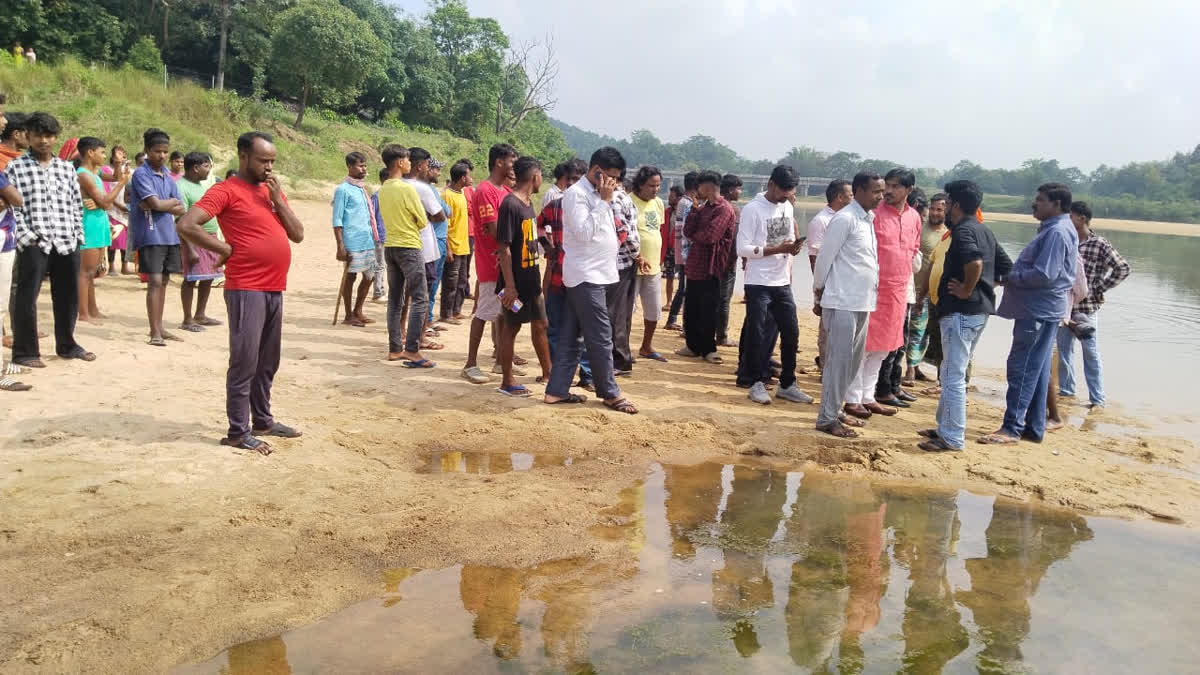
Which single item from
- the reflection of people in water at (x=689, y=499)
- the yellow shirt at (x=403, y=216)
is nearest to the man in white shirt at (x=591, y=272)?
the reflection of people in water at (x=689, y=499)

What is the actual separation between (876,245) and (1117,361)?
285 inches

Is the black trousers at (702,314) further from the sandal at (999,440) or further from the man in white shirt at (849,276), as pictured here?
the sandal at (999,440)

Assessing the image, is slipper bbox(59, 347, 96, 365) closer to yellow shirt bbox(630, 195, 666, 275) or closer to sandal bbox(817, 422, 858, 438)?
yellow shirt bbox(630, 195, 666, 275)

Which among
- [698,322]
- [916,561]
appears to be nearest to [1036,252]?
[916,561]

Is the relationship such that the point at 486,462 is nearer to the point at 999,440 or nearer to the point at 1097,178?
the point at 999,440

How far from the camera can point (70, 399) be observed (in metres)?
5.51

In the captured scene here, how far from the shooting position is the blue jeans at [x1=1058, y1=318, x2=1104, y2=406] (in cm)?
771

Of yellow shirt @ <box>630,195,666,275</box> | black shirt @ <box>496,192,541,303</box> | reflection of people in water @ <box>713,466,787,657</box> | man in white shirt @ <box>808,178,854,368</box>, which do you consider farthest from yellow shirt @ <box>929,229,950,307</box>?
black shirt @ <box>496,192,541,303</box>

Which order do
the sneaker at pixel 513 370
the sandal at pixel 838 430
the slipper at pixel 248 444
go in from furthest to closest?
the sneaker at pixel 513 370 → the sandal at pixel 838 430 → the slipper at pixel 248 444

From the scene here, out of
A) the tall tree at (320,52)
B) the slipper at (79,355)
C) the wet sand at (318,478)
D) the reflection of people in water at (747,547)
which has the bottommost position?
the reflection of people in water at (747,547)

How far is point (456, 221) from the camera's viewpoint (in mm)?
8961

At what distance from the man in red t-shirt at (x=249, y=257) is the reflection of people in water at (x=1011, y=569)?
3891mm

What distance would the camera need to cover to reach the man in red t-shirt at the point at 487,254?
700cm

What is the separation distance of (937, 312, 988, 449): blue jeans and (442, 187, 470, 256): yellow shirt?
5.10 m
